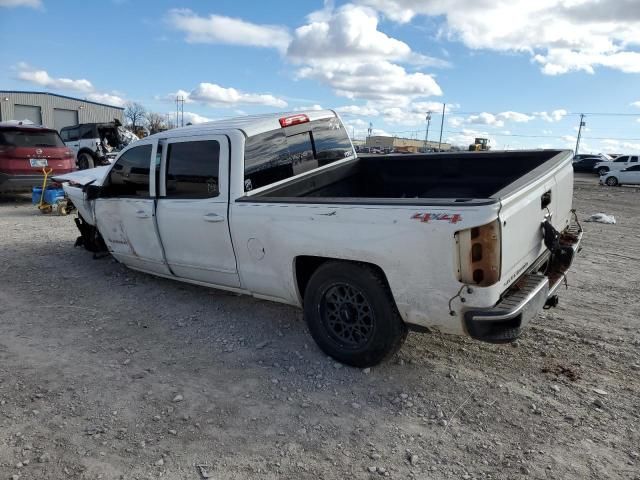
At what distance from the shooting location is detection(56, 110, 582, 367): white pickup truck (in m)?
2.85

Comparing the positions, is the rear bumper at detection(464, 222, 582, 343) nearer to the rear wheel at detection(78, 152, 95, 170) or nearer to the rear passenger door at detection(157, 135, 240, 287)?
the rear passenger door at detection(157, 135, 240, 287)

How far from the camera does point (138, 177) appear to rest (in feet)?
16.5

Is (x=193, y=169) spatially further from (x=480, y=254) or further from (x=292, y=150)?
(x=480, y=254)

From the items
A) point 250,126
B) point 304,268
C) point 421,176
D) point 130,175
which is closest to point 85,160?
point 130,175

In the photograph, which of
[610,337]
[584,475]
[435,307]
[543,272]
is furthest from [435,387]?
[610,337]

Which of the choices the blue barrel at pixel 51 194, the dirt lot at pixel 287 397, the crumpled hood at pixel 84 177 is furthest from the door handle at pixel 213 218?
the blue barrel at pixel 51 194

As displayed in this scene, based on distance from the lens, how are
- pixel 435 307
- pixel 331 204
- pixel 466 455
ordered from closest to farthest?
pixel 466 455, pixel 435 307, pixel 331 204

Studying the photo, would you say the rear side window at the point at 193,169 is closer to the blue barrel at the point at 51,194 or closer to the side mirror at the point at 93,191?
the side mirror at the point at 93,191

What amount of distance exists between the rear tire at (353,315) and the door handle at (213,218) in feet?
3.36

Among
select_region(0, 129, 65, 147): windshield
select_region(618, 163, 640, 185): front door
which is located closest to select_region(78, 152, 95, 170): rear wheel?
select_region(0, 129, 65, 147): windshield

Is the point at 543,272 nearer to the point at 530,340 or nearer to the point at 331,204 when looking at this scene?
the point at 530,340

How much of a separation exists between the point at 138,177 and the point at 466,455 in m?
4.09

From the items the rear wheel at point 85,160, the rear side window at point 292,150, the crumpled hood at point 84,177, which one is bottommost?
the crumpled hood at point 84,177

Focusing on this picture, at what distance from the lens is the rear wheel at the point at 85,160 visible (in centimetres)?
1933
